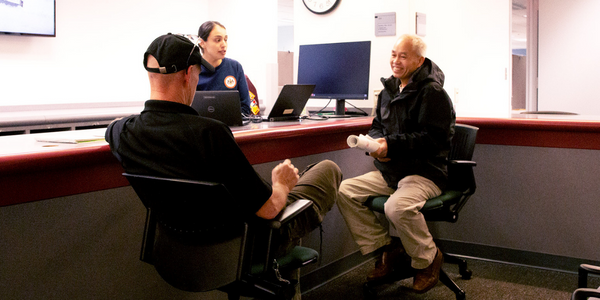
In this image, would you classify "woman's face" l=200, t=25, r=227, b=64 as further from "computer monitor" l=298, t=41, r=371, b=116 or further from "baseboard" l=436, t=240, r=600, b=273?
"baseboard" l=436, t=240, r=600, b=273

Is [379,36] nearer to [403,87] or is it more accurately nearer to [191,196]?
[403,87]

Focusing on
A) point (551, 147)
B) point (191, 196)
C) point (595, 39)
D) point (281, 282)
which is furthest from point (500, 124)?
point (595, 39)

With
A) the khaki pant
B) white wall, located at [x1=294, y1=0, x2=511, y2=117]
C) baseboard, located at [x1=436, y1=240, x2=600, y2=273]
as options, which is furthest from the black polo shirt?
white wall, located at [x1=294, y1=0, x2=511, y2=117]

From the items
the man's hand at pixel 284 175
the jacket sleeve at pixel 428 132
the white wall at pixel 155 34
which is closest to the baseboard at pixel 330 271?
the jacket sleeve at pixel 428 132

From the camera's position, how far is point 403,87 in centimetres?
271

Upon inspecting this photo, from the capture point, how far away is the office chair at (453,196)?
250 centimetres

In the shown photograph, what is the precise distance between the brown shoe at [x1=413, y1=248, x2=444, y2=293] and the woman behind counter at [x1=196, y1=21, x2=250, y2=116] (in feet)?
4.97

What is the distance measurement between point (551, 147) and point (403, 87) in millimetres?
1056

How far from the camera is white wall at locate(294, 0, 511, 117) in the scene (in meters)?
3.92

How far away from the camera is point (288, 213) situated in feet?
5.04

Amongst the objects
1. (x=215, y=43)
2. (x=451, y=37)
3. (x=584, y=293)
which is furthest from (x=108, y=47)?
(x=584, y=293)

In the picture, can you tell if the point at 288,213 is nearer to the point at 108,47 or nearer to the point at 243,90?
the point at 243,90

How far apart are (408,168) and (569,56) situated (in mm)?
4768

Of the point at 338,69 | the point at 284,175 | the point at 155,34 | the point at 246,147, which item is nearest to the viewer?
the point at 284,175
